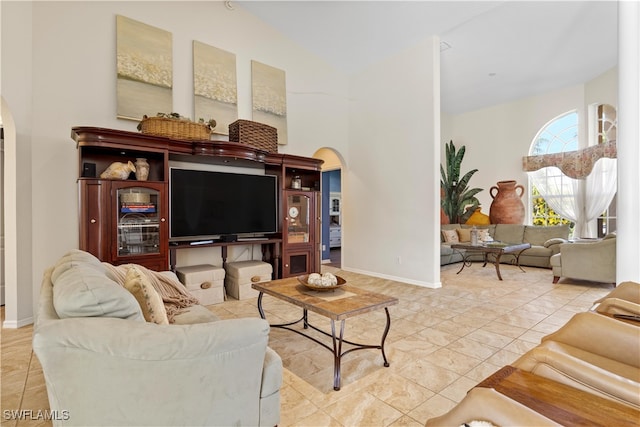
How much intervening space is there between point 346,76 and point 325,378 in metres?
5.52

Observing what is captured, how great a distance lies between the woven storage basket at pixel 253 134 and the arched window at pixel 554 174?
657 centimetres

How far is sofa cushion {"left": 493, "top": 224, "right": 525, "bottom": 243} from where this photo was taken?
676 cm

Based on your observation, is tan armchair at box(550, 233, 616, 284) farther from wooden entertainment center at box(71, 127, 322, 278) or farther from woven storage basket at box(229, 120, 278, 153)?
woven storage basket at box(229, 120, 278, 153)

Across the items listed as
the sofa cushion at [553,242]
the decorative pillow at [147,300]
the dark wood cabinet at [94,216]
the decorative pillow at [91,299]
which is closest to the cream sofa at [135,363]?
the decorative pillow at [91,299]

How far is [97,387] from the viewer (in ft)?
3.59

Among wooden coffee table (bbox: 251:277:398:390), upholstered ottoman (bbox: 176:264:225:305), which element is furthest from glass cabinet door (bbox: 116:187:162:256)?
wooden coffee table (bbox: 251:277:398:390)

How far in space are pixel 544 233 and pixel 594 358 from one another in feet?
20.5

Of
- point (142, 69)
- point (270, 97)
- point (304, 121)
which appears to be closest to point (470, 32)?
point (304, 121)

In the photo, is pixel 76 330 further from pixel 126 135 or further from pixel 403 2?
pixel 403 2

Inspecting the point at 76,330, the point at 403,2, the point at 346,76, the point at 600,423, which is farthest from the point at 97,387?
the point at 346,76

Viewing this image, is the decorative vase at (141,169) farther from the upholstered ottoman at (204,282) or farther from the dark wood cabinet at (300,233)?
the dark wood cabinet at (300,233)

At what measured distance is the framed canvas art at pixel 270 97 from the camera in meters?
4.74

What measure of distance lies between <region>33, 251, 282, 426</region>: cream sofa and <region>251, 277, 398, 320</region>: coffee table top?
0.79 metres

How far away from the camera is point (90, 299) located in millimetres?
1179
